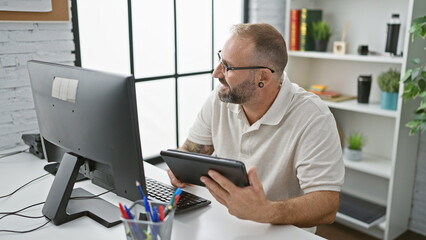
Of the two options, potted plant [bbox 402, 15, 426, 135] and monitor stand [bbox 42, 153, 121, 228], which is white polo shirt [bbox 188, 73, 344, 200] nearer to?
monitor stand [bbox 42, 153, 121, 228]

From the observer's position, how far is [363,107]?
270cm

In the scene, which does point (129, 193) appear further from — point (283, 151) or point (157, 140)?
point (157, 140)

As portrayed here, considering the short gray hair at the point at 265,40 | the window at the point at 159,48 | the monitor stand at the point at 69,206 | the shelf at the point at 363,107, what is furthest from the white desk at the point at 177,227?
the shelf at the point at 363,107

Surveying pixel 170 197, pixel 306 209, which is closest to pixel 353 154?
pixel 306 209

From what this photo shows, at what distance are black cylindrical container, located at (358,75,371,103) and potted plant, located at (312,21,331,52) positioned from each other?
14.7 inches

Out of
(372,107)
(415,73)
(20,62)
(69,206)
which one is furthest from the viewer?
(372,107)

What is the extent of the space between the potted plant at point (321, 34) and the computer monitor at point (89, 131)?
2096mm

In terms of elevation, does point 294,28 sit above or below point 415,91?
above

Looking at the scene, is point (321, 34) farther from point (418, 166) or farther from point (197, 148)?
point (197, 148)

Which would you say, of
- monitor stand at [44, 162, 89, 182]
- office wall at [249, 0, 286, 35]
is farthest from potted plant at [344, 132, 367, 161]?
monitor stand at [44, 162, 89, 182]

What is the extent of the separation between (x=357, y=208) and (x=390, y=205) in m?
0.30

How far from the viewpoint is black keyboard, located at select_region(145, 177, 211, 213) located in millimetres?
1332

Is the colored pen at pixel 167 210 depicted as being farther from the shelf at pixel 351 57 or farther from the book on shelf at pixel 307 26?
the book on shelf at pixel 307 26

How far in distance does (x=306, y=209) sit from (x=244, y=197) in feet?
0.88
